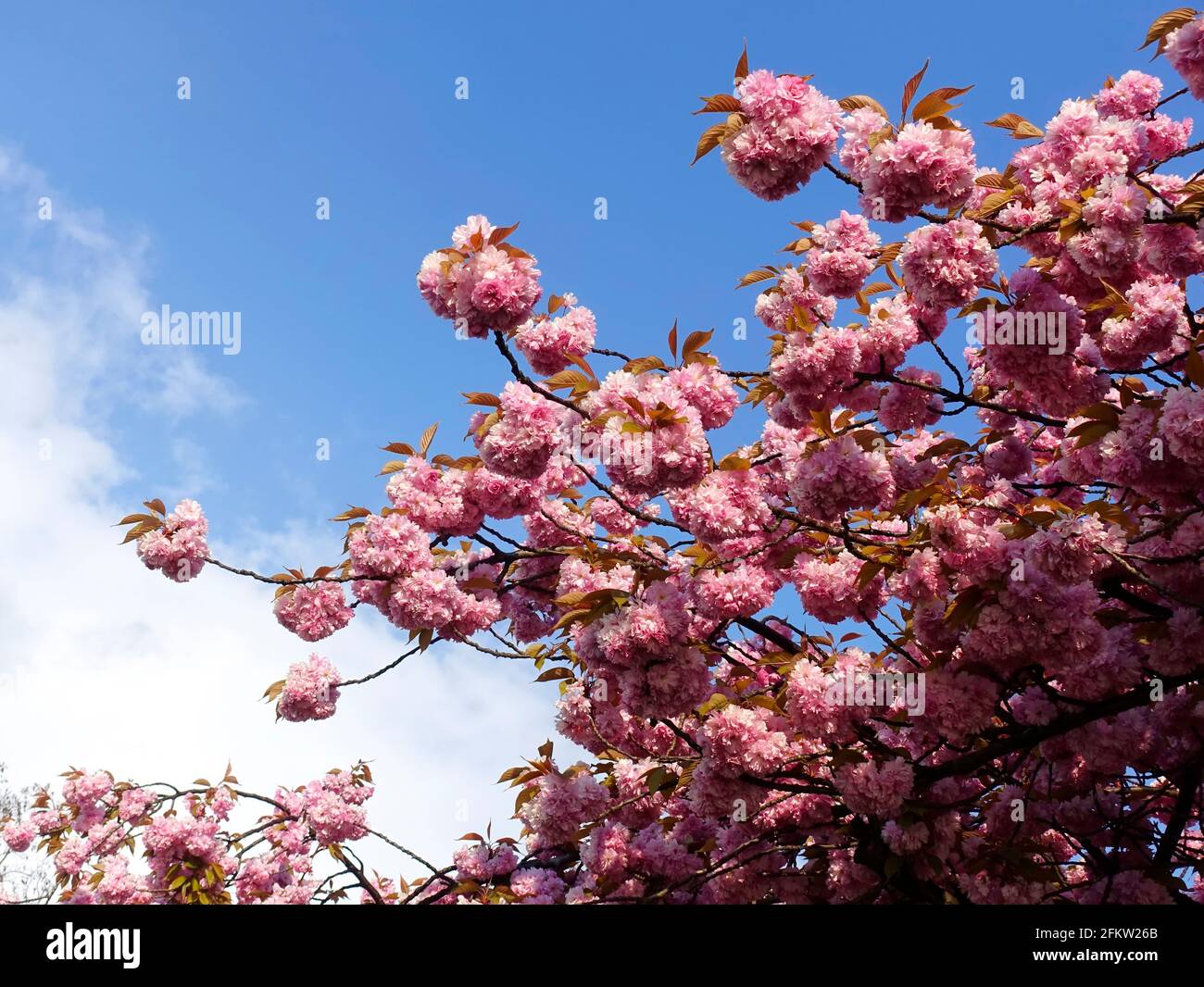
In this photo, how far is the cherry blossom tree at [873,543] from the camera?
365 centimetres

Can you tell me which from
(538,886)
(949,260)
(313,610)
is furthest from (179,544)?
(949,260)

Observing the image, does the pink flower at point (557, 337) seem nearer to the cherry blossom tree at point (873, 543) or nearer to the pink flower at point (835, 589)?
the cherry blossom tree at point (873, 543)

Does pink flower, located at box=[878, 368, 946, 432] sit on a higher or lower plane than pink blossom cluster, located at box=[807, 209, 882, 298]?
lower

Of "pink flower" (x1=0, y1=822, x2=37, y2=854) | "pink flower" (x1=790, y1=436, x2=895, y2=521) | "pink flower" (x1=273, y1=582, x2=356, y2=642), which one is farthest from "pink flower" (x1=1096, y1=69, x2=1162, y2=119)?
"pink flower" (x1=0, y1=822, x2=37, y2=854)

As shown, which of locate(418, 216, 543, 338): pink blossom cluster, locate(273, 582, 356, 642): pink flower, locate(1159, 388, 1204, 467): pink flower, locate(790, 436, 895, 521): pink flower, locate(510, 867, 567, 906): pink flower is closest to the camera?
locate(1159, 388, 1204, 467): pink flower

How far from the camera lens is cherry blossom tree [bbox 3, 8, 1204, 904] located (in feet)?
12.0

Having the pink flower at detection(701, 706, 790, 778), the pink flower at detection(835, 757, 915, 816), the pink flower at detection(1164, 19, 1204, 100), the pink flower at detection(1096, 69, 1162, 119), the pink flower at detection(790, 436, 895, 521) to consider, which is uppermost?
the pink flower at detection(1096, 69, 1162, 119)

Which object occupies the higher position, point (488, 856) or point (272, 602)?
point (272, 602)

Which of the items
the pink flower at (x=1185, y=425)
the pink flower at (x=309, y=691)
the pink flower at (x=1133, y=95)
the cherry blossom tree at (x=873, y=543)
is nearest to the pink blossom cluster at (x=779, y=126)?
the cherry blossom tree at (x=873, y=543)

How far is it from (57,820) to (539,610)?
4916 millimetres

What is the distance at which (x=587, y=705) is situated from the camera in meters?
5.07

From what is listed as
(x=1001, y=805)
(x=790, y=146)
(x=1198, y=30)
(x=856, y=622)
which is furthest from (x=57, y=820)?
(x=1198, y=30)

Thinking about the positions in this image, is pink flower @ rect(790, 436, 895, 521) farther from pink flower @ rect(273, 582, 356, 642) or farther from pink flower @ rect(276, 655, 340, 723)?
pink flower @ rect(276, 655, 340, 723)

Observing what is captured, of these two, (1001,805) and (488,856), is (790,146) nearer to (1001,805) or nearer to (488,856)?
(1001,805)
